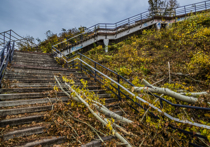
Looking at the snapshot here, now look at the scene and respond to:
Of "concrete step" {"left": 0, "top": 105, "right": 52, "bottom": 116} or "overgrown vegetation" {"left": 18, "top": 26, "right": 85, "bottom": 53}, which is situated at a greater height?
"overgrown vegetation" {"left": 18, "top": 26, "right": 85, "bottom": 53}

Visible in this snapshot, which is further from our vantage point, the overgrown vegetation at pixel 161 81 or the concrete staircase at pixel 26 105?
the overgrown vegetation at pixel 161 81

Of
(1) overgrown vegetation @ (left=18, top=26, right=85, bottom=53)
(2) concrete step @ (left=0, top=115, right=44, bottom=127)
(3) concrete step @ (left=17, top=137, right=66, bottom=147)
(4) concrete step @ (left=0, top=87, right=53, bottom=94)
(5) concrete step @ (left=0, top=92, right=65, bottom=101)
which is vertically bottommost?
(3) concrete step @ (left=17, top=137, right=66, bottom=147)

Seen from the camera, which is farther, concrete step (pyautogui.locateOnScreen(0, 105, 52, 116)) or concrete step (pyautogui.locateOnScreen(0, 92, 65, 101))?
concrete step (pyautogui.locateOnScreen(0, 92, 65, 101))

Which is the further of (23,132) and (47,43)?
(47,43)

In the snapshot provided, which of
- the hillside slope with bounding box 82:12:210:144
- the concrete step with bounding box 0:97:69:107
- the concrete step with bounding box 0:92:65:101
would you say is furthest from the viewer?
the hillside slope with bounding box 82:12:210:144

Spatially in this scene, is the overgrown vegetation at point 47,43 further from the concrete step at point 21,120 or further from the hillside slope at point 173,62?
the concrete step at point 21,120

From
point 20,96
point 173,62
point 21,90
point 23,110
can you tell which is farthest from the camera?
point 173,62

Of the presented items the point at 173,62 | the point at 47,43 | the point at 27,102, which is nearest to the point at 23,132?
the point at 27,102

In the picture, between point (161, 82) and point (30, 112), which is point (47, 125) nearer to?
point (30, 112)

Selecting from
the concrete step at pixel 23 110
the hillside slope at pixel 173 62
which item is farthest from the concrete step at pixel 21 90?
the hillside slope at pixel 173 62

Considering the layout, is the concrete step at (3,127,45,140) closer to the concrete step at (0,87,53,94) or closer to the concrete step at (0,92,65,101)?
the concrete step at (0,92,65,101)

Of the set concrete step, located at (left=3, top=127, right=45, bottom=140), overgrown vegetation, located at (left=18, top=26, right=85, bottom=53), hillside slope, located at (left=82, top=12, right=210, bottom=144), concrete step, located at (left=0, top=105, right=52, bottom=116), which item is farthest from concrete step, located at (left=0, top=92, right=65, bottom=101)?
overgrown vegetation, located at (left=18, top=26, right=85, bottom=53)

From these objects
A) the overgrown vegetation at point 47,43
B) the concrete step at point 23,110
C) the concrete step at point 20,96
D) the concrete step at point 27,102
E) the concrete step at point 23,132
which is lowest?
the concrete step at point 23,132

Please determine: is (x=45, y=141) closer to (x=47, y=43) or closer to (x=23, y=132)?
(x=23, y=132)
